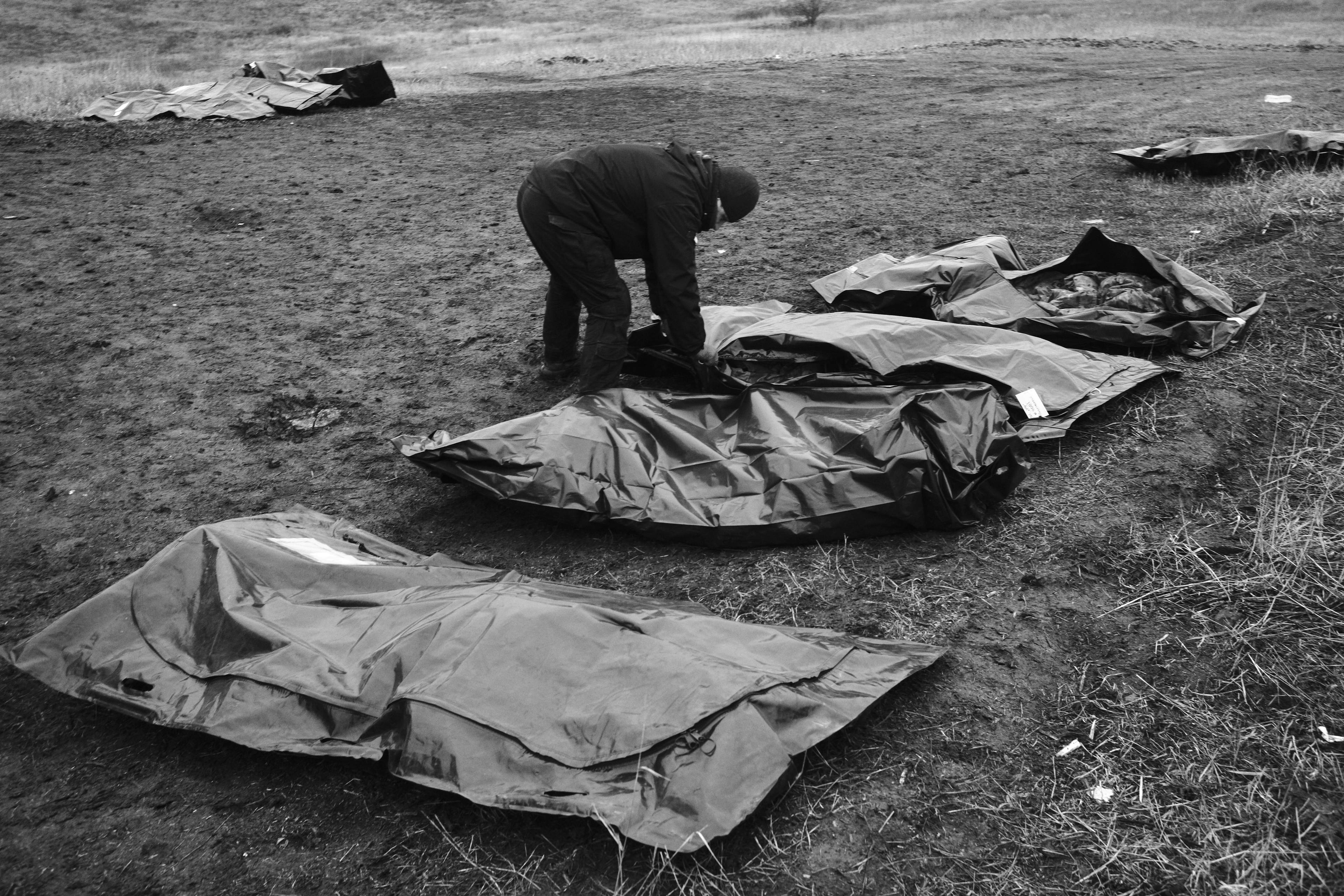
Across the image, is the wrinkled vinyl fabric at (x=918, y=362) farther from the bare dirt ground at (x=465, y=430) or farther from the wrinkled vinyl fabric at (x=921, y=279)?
the wrinkled vinyl fabric at (x=921, y=279)

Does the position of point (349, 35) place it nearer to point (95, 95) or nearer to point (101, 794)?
point (95, 95)

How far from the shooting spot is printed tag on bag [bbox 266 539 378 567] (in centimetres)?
277

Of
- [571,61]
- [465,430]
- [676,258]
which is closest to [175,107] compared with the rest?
[571,61]

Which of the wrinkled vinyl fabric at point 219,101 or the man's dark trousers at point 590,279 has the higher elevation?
the wrinkled vinyl fabric at point 219,101

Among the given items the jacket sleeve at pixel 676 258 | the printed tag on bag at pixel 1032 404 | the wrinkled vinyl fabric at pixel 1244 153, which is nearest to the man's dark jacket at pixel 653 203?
the jacket sleeve at pixel 676 258

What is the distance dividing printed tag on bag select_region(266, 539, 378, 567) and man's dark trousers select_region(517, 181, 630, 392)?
1.40 m

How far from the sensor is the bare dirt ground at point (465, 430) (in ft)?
7.14

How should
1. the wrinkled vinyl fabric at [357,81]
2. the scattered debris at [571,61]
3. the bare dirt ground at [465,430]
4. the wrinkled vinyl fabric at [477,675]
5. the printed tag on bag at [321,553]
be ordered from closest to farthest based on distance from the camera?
the wrinkled vinyl fabric at [477,675], the bare dirt ground at [465,430], the printed tag on bag at [321,553], the wrinkled vinyl fabric at [357,81], the scattered debris at [571,61]

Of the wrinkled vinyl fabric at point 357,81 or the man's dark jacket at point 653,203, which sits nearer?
the man's dark jacket at point 653,203

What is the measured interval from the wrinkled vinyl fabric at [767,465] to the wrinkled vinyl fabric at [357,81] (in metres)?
9.54

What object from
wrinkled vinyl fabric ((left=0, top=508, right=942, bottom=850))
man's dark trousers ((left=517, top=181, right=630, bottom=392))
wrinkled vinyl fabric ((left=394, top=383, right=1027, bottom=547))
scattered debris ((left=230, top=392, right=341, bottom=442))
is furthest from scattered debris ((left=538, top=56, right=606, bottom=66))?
wrinkled vinyl fabric ((left=0, top=508, right=942, bottom=850))

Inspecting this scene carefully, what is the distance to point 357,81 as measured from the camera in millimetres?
11344

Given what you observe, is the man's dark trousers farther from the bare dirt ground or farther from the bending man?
the bare dirt ground

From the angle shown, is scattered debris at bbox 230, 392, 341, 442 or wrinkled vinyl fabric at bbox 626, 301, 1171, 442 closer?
wrinkled vinyl fabric at bbox 626, 301, 1171, 442
